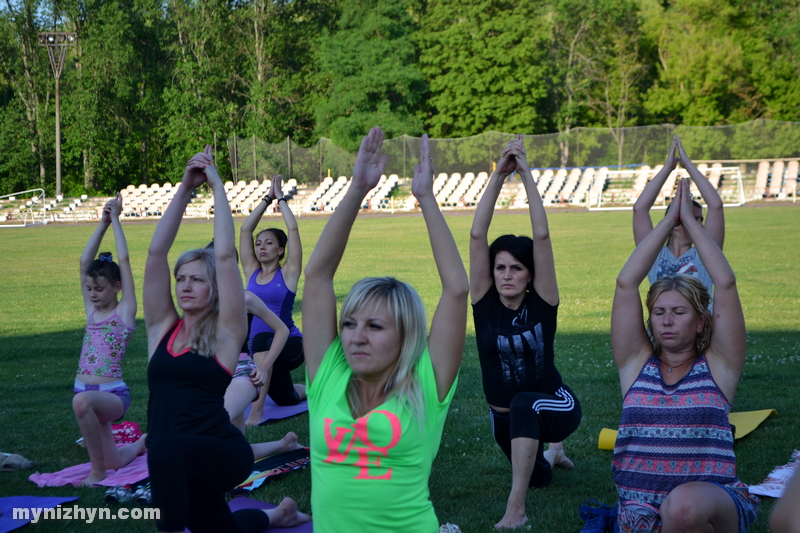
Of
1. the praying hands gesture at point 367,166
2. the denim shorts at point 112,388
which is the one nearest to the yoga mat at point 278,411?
the denim shorts at point 112,388

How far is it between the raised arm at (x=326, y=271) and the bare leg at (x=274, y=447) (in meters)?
2.68

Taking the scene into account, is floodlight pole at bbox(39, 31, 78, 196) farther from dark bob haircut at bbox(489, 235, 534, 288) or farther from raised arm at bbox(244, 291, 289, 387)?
dark bob haircut at bbox(489, 235, 534, 288)

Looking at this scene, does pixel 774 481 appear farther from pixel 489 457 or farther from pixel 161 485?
pixel 161 485

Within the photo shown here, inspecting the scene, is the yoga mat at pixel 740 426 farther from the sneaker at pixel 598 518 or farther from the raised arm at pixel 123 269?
the raised arm at pixel 123 269

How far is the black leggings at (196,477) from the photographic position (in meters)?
3.10

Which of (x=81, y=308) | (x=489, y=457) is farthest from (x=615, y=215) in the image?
(x=489, y=457)

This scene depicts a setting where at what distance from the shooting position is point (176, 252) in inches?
800

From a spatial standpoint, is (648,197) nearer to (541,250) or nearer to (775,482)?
(541,250)

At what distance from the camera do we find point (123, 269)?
5.08 metres

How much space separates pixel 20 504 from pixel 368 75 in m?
47.4

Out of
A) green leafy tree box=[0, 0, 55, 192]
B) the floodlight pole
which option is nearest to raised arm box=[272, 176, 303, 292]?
the floodlight pole

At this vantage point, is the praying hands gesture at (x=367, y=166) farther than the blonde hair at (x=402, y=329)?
Yes

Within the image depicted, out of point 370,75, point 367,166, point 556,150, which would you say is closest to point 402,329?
point 367,166

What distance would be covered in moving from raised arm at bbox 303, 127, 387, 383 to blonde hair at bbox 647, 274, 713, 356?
1.39 meters
